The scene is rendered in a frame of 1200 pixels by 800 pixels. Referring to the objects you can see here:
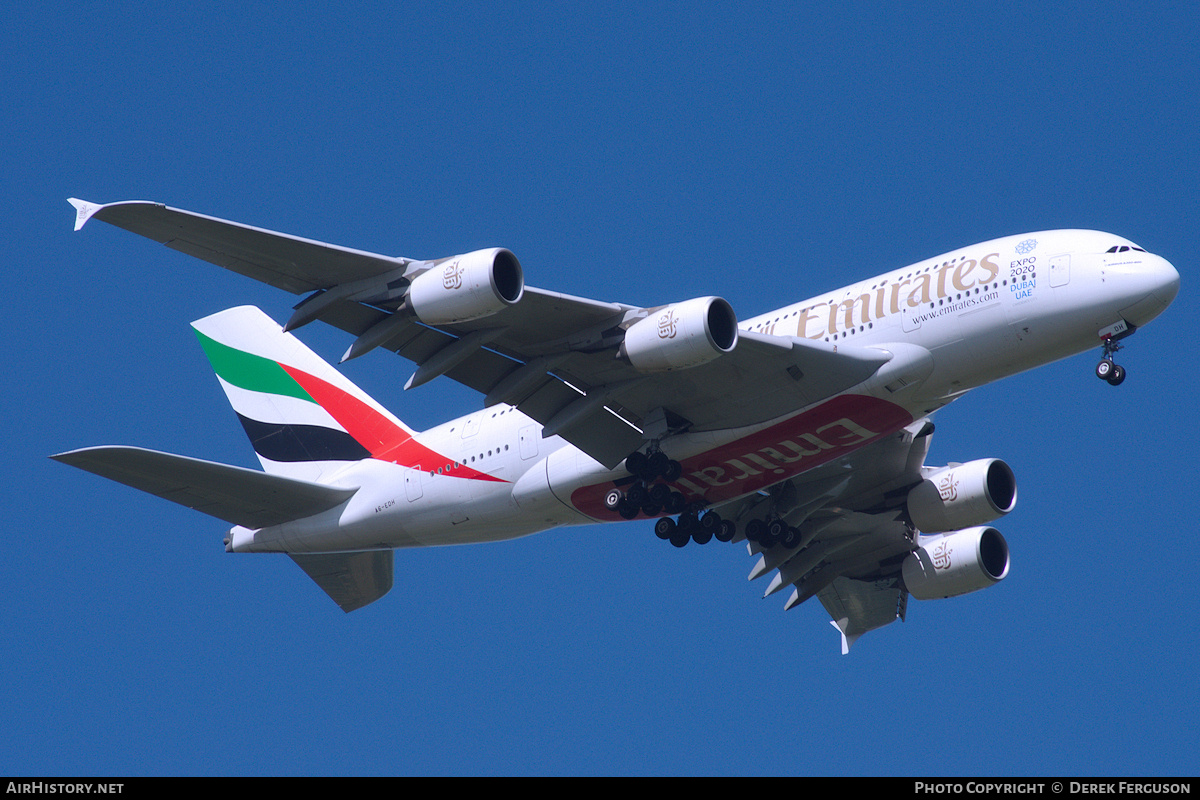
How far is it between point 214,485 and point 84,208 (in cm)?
862

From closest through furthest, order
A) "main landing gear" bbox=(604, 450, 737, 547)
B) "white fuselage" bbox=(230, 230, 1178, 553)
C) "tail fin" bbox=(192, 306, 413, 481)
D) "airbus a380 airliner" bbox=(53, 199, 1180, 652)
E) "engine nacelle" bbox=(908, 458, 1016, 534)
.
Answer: "airbus a380 airliner" bbox=(53, 199, 1180, 652)
"white fuselage" bbox=(230, 230, 1178, 553)
"main landing gear" bbox=(604, 450, 737, 547)
"engine nacelle" bbox=(908, 458, 1016, 534)
"tail fin" bbox=(192, 306, 413, 481)

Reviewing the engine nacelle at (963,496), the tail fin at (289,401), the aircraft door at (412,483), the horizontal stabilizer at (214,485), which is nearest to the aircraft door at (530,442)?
the aircraft door at (412,483)

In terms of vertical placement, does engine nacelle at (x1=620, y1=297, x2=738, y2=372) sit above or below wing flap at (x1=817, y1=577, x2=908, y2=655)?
above

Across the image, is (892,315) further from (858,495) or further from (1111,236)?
(858,495)

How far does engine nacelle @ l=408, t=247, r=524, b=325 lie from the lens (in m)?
22.7

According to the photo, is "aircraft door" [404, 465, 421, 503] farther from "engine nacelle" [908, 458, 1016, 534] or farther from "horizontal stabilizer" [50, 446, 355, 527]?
"engine nacelle" [908, 458, 1016, 534]

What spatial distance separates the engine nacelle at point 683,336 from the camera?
24.2m

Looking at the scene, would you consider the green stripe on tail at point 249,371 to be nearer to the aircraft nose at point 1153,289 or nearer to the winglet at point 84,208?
the winglet at point 84,208

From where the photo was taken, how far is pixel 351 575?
108ft

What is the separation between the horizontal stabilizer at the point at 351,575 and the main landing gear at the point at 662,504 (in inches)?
274

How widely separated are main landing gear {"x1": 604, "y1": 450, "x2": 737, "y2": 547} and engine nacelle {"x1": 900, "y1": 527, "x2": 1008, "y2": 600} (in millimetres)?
5837

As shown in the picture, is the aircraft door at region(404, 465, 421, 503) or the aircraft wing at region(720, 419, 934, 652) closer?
the aircraft door at region(404, 465, 421, 503)

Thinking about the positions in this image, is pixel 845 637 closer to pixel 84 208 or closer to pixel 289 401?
pixel 289 401

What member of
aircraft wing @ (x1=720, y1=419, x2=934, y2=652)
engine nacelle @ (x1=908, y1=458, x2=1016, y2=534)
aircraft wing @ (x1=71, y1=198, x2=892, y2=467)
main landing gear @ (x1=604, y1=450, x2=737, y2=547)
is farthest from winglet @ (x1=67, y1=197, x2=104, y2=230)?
engine nacelle @ (x1=908, y1=458, x2=1016, y2=534)
